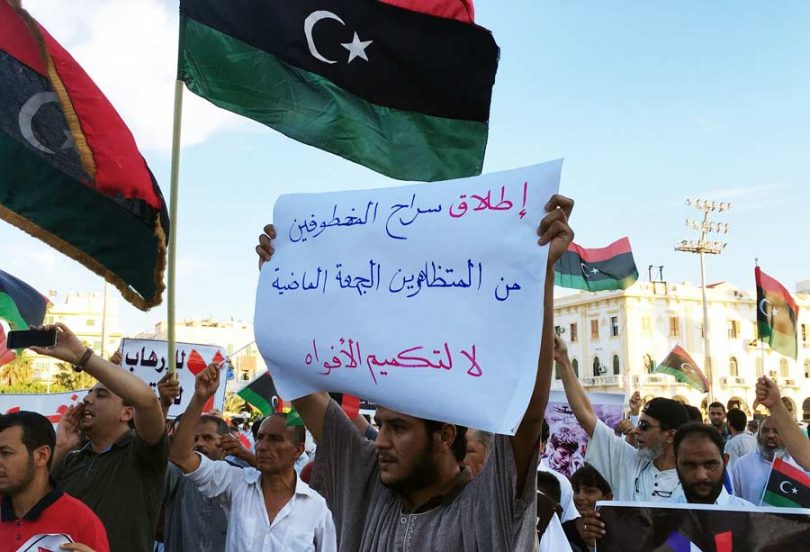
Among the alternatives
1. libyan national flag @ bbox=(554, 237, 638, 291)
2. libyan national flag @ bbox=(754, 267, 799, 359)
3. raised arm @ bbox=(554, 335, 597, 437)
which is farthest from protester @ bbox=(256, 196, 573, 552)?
libyan national flag @ bbox=(554, 237, 638, 291)

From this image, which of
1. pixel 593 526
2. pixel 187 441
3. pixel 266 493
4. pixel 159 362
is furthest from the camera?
pixel 159 362

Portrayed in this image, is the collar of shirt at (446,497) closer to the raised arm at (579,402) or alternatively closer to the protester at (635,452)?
the raised arm at (579,402)

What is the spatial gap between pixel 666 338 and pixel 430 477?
70.3 meters

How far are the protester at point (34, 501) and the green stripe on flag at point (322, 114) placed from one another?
2.07m

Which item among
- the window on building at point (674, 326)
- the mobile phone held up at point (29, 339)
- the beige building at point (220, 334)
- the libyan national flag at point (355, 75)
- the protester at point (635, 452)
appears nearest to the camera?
the mobile phone held up at point (29, 339)

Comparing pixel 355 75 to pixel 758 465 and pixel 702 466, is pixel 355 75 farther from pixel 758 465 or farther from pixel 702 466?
pixel 758 465

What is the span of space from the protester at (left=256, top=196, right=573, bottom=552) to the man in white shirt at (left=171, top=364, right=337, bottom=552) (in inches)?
59.6

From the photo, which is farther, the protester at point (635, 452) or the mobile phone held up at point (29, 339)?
the protester at point (635, 452)

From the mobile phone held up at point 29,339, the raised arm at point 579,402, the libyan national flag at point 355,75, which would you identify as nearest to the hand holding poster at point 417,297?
the mobile phone held up at point 29,339

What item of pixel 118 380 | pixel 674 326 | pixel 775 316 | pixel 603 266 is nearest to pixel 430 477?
pixel 118 380

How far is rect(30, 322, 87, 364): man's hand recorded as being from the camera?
3.74m

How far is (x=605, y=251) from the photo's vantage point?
18016 millimetres

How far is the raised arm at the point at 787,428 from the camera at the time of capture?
4.47 meters

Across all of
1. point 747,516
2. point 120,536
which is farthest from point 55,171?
point 747,516
